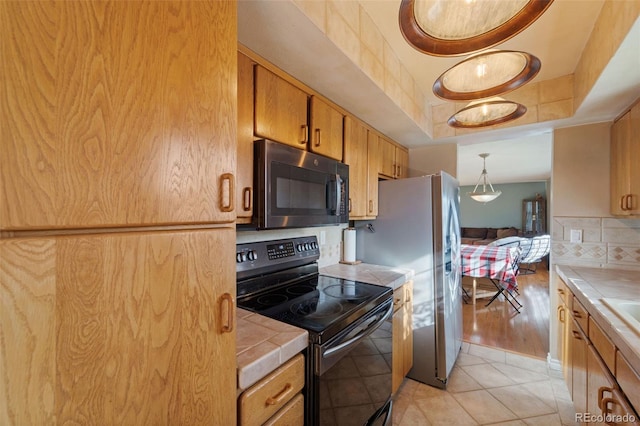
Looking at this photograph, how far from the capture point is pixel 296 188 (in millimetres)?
1434

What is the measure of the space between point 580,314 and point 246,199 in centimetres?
199

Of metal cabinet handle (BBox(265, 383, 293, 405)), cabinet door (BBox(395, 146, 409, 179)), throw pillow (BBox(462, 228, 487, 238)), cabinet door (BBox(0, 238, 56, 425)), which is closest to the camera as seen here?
cabinet door (BBox(0, 238, 56, 425))

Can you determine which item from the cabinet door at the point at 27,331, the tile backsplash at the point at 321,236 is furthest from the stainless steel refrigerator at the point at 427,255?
the cabinet door at the point at 27,331

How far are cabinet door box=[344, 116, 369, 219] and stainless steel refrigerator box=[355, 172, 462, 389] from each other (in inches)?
11.9

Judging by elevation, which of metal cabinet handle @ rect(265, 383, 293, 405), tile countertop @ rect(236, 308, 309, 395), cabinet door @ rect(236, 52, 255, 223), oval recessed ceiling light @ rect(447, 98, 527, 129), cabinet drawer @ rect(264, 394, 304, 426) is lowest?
cabinet drawer @ rect(264, 394, 304, 426)

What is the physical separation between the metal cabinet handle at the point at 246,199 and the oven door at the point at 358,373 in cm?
65

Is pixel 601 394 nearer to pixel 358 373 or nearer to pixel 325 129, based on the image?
pixel 358 373

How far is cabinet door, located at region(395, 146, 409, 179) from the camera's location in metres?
2.80

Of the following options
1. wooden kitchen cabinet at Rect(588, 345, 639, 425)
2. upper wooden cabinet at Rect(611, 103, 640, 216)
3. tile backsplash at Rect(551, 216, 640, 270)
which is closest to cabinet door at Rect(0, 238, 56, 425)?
wooden kitchen cabinet at Rect(588, 345, 639, 425)

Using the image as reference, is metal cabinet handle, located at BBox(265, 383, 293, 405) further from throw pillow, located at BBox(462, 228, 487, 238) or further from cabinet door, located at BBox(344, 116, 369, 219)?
throw pillow, located at BBox(462, 228, 487, 238)

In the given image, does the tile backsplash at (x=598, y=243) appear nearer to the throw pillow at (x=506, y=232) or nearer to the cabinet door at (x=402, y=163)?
the cabinet door at (x=402, y=163)

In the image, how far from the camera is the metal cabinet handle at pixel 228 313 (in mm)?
783

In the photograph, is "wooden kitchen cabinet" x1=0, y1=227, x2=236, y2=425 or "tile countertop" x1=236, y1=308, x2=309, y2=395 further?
"tile countertop" x1=236, y1=308, x2=309, y2=395

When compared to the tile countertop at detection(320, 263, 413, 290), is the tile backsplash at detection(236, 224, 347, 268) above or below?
above
